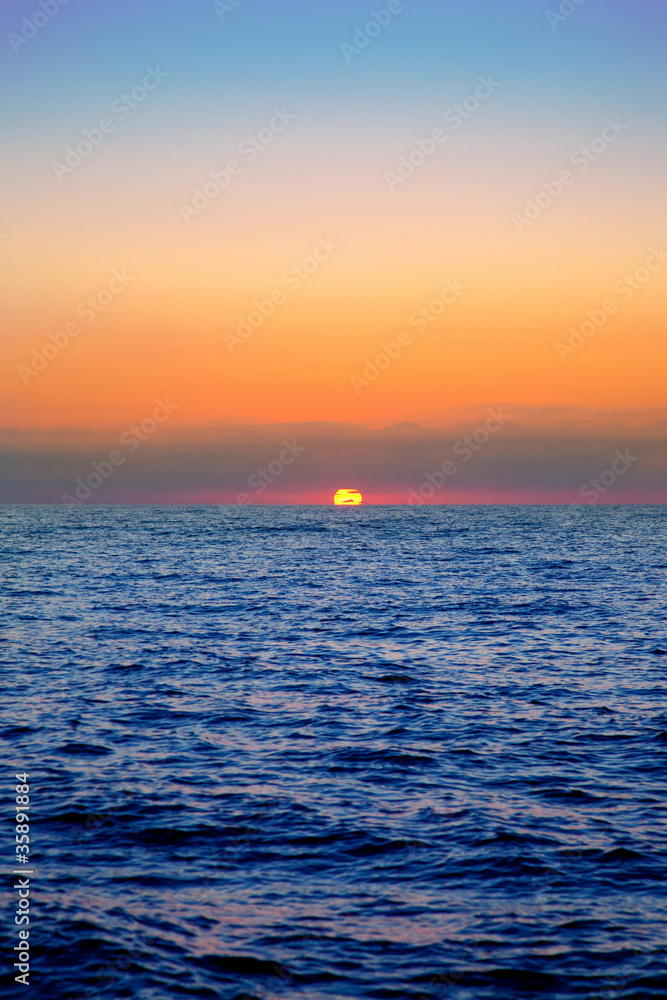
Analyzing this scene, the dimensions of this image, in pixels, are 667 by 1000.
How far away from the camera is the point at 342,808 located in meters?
16.5

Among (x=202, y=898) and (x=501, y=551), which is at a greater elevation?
(x=501, y=551)

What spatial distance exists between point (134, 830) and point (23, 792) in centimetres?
331

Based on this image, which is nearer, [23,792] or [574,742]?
[23,792]

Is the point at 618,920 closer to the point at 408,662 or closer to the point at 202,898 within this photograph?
the point at 202,898

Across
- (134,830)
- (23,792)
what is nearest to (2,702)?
(23,792)

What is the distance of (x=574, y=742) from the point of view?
21.1 meters

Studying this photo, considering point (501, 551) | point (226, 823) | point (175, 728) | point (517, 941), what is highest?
point (501, 551)

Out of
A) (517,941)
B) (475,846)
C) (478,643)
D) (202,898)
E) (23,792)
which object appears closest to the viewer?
(517,941)

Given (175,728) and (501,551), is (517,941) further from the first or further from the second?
(501,551)

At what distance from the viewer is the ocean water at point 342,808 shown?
446 inches

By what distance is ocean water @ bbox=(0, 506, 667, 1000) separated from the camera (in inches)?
446

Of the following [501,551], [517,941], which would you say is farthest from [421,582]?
[517,941]

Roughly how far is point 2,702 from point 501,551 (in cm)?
7969

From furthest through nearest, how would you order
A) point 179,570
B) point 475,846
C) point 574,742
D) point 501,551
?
point 501,551 < point 179,570 < point 574,742 < point 475,846
